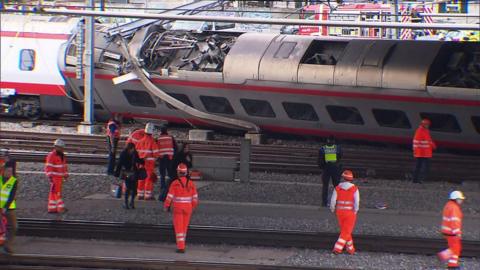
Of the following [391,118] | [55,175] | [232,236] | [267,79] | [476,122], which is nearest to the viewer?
[232,236]

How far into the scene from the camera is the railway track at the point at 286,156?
18375mm

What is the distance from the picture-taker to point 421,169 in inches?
698

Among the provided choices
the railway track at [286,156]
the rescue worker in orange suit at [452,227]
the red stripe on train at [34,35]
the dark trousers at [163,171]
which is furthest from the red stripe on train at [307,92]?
the rescue worker in orange suit at [452,227]

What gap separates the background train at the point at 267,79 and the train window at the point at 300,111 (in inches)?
1.1

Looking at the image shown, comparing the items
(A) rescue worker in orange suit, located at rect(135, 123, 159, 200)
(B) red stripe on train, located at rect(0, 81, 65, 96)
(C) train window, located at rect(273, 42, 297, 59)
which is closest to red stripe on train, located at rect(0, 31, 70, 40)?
(B) red stripe on train, located at rect(0, 81, 65, 96)

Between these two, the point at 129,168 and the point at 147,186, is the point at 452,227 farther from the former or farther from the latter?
the point at 147,186

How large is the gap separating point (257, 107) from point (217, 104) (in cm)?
134

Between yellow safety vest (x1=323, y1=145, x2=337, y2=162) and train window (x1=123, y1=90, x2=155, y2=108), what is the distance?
9.60 meters

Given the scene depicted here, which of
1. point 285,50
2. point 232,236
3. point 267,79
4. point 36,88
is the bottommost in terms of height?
point 232,236

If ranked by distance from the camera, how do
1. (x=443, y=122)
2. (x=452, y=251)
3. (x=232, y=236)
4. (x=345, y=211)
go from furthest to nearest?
1. (x=443, y=122)
2. (x=232, y=236)
3. (x=345, y=211)
4. (x=452, y=251)

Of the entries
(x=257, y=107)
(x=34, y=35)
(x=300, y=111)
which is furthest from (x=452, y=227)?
(x=34, y=35)

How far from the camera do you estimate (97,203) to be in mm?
15336

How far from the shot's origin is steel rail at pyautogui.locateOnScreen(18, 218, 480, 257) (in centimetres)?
1205

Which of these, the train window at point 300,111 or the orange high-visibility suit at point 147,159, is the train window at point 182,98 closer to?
the train window at point 300,111
